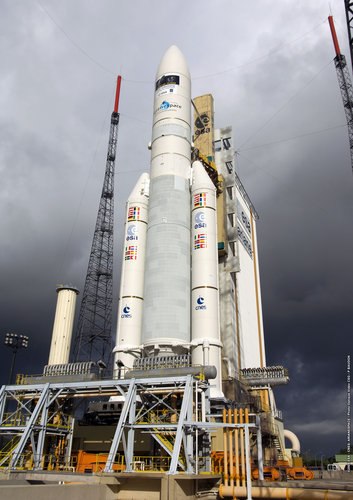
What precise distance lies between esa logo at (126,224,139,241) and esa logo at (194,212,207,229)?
249 inches

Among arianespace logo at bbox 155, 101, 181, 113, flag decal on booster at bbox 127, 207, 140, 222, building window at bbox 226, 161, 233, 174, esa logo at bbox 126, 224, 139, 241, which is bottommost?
esa logo at bbox 126, 224, 139, 241

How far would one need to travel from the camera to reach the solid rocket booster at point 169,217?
3675cm

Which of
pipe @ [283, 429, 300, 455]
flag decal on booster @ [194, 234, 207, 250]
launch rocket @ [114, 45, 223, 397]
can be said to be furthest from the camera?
Result: pipe @ [283, 429, 300, 455]

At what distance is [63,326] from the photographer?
47.4m

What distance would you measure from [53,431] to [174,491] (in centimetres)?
1589

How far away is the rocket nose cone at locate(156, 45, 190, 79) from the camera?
155 feet

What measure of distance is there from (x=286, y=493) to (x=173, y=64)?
42.1 meters

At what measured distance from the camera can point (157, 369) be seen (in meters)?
31.4

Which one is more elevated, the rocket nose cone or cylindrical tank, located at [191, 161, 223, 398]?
the rocket nose cone

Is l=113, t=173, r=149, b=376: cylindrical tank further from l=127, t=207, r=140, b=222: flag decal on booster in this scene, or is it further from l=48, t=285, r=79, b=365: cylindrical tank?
l=48, t=285, r=79, b=365: cylindrical tank

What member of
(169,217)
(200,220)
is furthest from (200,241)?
(169,217)

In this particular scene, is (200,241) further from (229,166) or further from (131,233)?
(229,166)

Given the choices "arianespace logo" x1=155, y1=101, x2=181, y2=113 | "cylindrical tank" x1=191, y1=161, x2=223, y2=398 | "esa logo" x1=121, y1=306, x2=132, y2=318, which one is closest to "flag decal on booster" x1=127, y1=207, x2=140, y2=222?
"cylindrical tank" x1=191, y1=161, x2=223, y2=398

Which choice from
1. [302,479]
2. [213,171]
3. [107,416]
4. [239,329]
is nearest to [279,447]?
[239,329]
